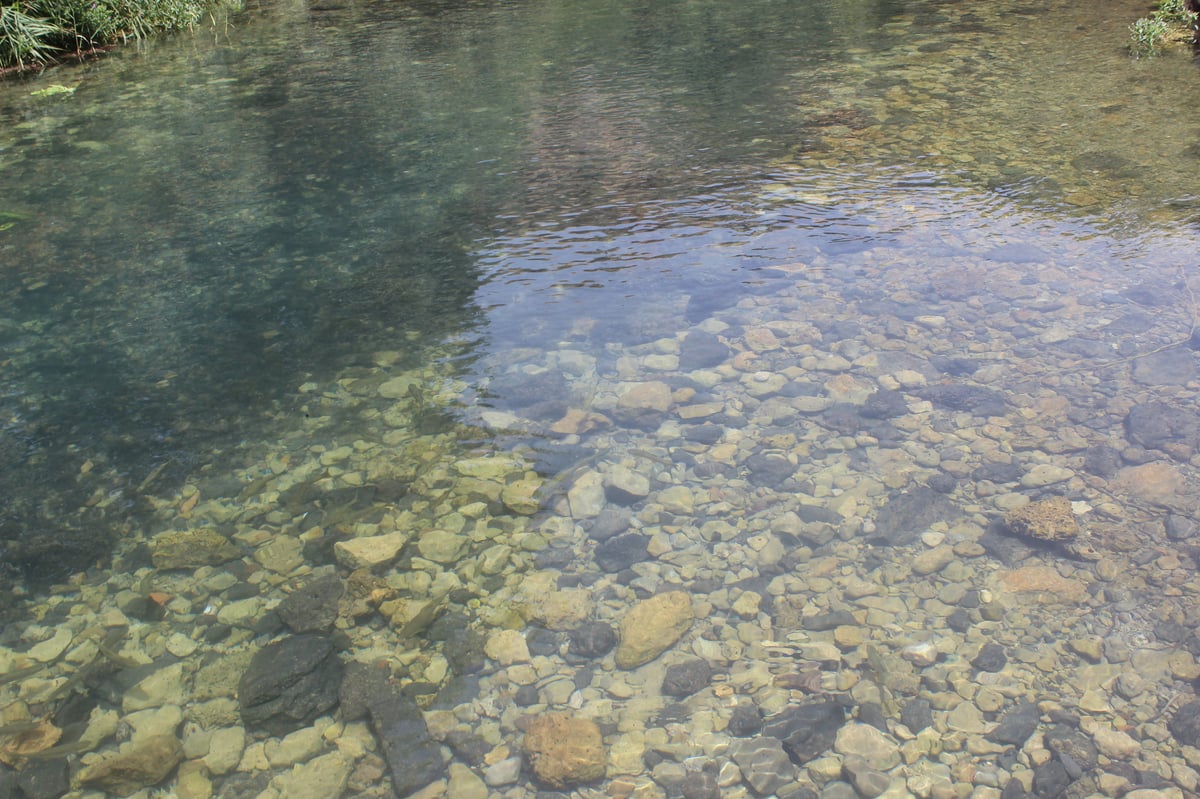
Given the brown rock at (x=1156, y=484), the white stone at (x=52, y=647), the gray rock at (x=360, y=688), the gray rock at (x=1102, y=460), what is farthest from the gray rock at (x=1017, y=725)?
the white stone at (x=52, y=647)

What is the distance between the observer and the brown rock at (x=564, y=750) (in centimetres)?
379

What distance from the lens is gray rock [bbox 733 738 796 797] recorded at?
3.71 metres

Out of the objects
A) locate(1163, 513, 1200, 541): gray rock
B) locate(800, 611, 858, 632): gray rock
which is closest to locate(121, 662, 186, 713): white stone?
locate(800, 611, 858, 632): gray rock

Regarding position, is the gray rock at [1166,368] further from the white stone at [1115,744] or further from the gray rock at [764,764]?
the gray rock at [764,764]

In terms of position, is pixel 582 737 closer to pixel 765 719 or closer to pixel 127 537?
pixel 765 719

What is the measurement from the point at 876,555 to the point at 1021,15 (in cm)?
1494

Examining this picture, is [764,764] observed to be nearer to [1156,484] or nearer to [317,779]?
[317,779]

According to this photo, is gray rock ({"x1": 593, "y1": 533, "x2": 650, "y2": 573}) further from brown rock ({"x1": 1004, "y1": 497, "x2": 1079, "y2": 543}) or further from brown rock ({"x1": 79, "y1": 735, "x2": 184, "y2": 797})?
brown rock ({"x1": 79, "y1": 735, "x2": 184, "y2": 797})

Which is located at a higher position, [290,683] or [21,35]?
[21,35]

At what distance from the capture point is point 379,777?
152 inches

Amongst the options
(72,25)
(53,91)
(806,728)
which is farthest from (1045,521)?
(72,25)

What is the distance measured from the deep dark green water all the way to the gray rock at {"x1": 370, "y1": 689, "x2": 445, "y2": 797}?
2.27 m

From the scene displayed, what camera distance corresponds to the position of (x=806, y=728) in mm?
3932

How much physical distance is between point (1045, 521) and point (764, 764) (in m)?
2.28
